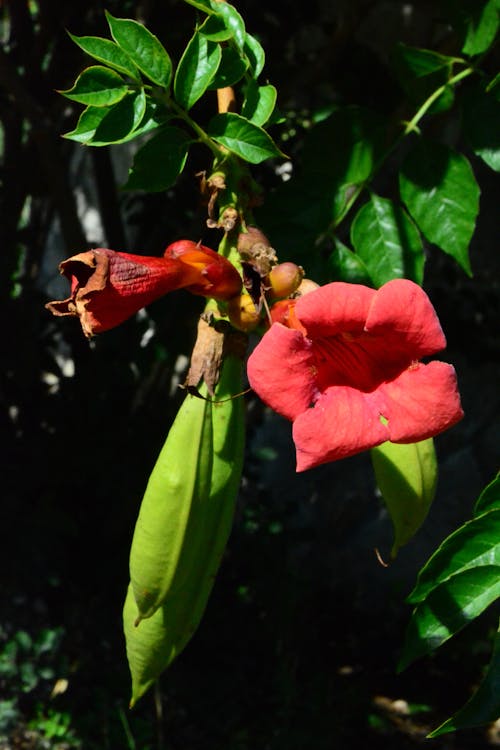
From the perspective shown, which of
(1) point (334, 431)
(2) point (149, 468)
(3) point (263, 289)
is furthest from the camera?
(2) point (149, 468)

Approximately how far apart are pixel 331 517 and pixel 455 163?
289 centimetres

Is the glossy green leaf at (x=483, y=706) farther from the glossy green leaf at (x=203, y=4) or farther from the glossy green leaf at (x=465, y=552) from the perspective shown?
the glossy green leaf at (x=203, y=4)

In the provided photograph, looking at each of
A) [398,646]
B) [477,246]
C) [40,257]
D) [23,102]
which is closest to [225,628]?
[398,646]

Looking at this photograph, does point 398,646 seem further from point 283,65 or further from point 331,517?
point 283,65

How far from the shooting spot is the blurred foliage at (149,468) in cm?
224

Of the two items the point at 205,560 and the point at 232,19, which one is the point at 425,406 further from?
the point at 232,19

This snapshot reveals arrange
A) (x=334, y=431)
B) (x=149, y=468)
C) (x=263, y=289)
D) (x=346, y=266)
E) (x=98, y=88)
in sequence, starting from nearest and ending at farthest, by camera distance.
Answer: (x=334, y=431) → (x=263, y=289) → (x=98, y=88) → (x=346, y=266) → (x=149, y=468)

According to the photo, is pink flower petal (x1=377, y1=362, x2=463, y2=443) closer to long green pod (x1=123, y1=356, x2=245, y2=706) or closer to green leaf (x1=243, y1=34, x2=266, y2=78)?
long green pod (x1=123, y1=356, x2=245, y2=706)

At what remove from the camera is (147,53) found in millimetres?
1056

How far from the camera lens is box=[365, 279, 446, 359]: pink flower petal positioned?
33.6 inches

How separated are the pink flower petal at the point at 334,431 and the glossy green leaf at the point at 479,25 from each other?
0.71 meters

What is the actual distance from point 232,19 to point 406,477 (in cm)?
56

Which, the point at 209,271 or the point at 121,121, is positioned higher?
the point at 121,121

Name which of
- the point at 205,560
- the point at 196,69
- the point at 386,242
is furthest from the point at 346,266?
the point at 205,560
